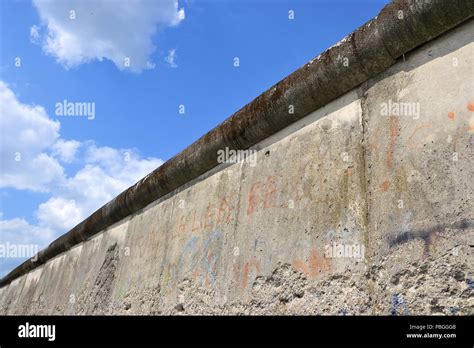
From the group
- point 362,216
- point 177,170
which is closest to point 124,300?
point 177,170

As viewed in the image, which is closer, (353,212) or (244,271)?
(353,212)

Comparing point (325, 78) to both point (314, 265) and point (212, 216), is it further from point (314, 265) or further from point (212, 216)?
point (212, 216)

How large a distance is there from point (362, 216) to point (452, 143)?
553mm

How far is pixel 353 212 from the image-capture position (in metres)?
2.26

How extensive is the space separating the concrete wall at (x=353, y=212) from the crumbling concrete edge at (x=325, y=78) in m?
0.07

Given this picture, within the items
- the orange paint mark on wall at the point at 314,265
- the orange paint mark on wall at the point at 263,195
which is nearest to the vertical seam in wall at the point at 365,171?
the orange paint mark on wall at the point at 314,265

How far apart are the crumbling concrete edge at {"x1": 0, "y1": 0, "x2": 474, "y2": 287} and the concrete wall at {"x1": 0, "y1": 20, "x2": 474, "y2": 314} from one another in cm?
7

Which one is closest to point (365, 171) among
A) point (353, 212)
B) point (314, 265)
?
point (353, 212)

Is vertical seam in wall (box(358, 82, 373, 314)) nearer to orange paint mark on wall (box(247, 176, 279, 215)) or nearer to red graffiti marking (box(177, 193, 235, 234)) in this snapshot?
orange paint mark on wall (box(247, 176, 279, 215))

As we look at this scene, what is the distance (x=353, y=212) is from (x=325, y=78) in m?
0.87

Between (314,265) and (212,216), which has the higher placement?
(212,216)

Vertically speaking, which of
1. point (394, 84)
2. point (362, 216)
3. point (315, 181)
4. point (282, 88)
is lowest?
point (362, 216)
